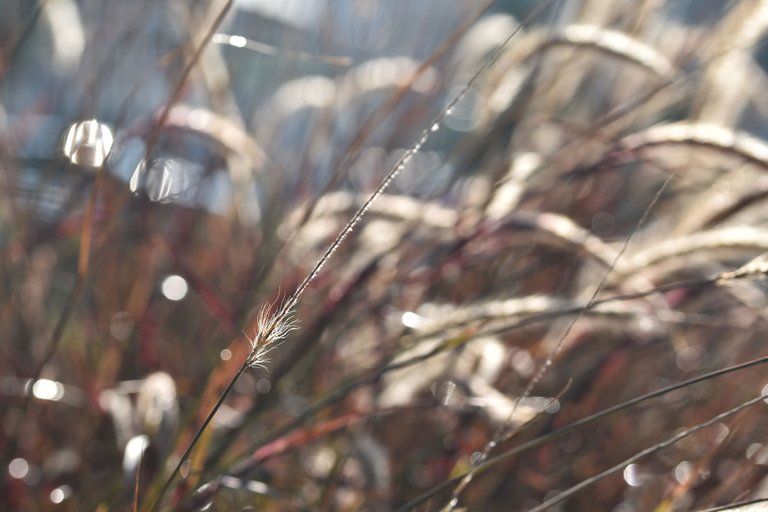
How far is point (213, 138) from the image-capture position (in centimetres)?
124

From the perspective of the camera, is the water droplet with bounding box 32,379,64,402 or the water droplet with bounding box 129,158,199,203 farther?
the water droplet with bounding box 129,158,199,203

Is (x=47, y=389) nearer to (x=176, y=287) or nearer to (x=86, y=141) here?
(x=86, y=141)

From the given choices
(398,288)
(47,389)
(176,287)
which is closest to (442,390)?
(398,288)

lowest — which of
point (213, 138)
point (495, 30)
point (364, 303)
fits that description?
point (364, 303)

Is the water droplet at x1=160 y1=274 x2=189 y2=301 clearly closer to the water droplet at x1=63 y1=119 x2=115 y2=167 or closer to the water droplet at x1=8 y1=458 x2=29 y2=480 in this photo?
the water droplet at x1=63 y1=119 x2=115 y2=167

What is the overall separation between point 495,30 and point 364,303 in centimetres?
86

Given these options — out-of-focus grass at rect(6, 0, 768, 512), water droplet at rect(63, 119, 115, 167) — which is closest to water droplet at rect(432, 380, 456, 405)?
out-of-focus grass at rect(6, 0, 768, 512)

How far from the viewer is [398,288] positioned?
3.61 ft

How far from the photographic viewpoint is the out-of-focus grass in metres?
0.93

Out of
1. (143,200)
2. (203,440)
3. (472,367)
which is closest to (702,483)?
(472,367)

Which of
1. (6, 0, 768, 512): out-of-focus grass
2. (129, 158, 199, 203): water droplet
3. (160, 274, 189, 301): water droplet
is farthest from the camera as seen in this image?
(160, 274, 189, 301): water droplet

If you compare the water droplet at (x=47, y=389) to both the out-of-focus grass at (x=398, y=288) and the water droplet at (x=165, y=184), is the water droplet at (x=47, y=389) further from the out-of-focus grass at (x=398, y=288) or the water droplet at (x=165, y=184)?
the water droplet at (x=165, y=184)

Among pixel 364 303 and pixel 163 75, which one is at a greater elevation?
pixel 163 75

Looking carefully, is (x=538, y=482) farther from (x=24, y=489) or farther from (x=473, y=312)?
(x=24, y=489)
